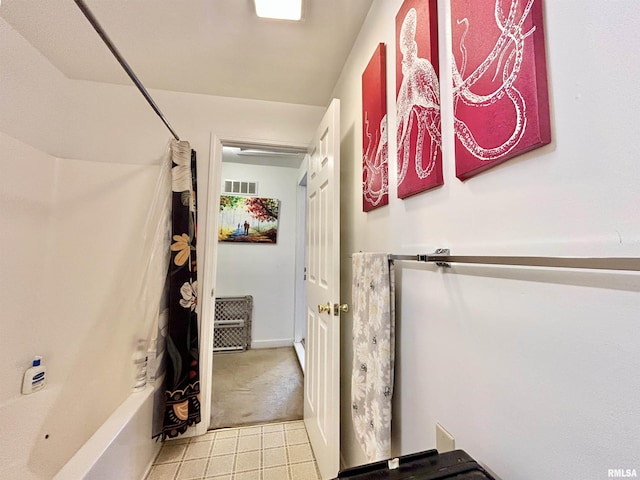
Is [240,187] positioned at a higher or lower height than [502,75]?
higher

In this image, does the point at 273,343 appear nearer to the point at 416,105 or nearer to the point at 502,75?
the point at 416,105

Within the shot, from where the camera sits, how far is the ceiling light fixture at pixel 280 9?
4.25 feet

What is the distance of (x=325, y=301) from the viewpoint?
149cm

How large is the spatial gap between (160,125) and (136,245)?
900 millimetres

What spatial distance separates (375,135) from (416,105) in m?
0.35

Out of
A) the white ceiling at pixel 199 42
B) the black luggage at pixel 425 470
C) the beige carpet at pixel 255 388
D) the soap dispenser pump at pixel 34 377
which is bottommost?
the beige carpet at pixel 255 388

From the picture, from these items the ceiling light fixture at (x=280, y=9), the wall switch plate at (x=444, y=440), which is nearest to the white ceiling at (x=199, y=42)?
the ceiling light fixture at (x=280, y=9)

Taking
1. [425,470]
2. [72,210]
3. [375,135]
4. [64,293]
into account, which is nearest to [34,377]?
[64,293]

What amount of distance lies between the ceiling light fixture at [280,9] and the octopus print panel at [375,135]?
0.44 metres

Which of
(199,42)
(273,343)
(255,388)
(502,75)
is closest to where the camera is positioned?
(502,75)

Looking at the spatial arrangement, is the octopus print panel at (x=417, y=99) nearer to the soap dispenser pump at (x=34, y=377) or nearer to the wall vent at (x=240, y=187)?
the soap dispenser pump at (x=34, y=377)

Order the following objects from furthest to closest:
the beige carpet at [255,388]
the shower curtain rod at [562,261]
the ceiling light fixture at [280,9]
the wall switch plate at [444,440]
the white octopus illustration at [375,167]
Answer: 1. the beige carpet at [255,388]
2. the ceiling light fixture at [280,9]
3. the white octopus illustration at [375,167]
4. the wall switch plate at [444,440]
5. the shower curtain rod at [562,261]

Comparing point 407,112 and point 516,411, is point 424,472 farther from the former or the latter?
point 407,112

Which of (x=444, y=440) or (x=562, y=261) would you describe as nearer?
(x=562, y=261)
